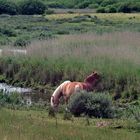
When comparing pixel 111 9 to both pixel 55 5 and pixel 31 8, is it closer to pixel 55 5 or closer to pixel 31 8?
pixel 31 8

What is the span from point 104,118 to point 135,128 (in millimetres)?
2248

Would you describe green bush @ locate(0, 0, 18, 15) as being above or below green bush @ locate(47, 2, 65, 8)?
above

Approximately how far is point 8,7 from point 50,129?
9198cm

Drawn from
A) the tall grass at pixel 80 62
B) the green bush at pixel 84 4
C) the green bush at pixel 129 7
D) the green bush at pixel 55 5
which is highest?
the tall grass at pixel 80 62

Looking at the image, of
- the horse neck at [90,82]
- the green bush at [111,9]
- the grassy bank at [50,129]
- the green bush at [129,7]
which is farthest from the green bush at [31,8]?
the grassy bank at [50,129]

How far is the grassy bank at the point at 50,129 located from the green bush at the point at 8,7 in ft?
289

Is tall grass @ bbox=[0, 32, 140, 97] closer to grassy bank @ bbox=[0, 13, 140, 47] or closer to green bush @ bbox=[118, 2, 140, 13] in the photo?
grassy bank @ bbox=[0, 13, 140, 47]

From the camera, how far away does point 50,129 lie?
12828 mm

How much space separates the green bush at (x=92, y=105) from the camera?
16.0 meters

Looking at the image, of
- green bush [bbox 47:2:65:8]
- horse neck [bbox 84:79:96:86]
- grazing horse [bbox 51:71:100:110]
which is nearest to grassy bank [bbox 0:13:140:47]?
horse neck [bbox 84:79:96:86]

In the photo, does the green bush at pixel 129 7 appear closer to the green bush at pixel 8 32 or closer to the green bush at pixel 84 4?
the green bush at pixel 84 4

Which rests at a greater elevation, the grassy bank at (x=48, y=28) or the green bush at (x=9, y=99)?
the green bush at (x=9, y=99)

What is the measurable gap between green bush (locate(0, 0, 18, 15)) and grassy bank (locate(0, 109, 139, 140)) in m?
88.0

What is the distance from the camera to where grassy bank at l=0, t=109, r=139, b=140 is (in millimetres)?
11745
